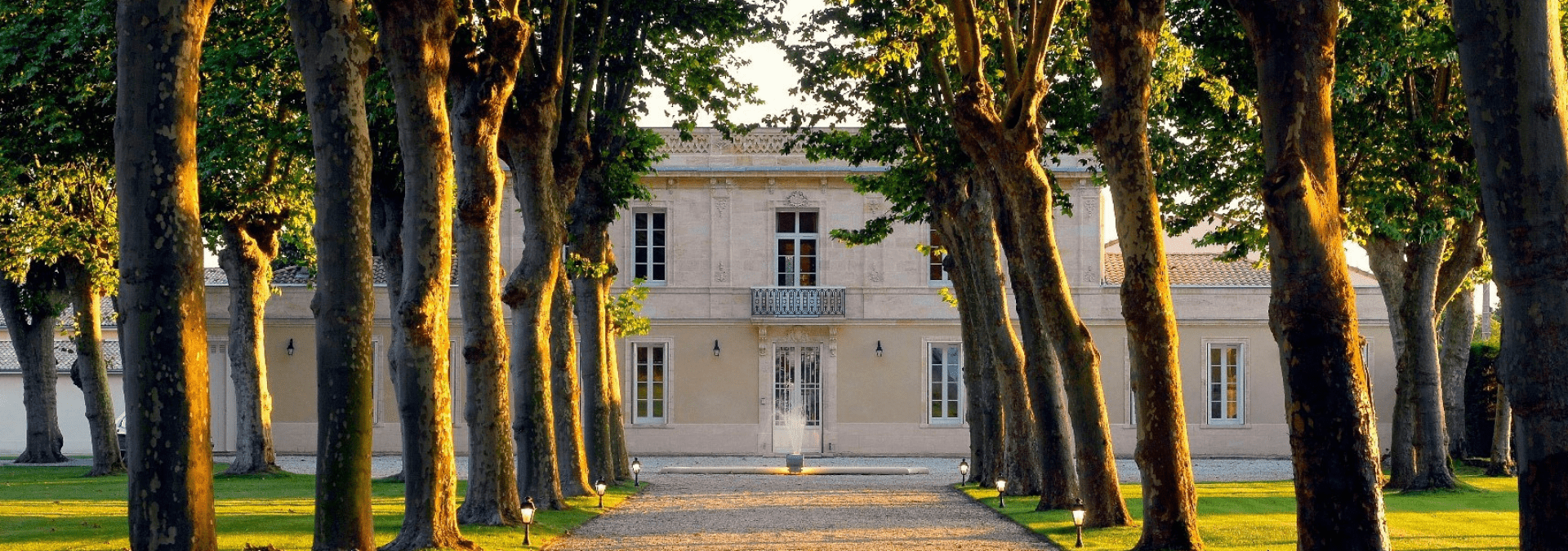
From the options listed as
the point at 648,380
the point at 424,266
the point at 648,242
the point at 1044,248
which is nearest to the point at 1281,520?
the point at 1044,248

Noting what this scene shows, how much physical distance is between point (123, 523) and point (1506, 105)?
12.1 metres

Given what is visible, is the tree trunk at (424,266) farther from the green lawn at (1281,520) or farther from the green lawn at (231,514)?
the green lawn at (1281,520)

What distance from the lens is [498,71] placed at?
1208 centimetres

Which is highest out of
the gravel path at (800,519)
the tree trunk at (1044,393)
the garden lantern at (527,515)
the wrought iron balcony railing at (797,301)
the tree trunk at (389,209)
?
the tree trunk at (389,209)

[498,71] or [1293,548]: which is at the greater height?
[498,71]

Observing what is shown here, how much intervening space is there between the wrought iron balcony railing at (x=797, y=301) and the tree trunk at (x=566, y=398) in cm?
1528

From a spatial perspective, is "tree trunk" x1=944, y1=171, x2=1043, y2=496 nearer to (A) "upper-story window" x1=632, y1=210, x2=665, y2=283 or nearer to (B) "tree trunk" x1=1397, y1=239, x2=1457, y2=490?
(B) "tree trunk" x1=1397, y1=239, x2=1457, y2=490

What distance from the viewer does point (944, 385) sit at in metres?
33.3

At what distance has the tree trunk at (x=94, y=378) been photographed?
23688 millimetres

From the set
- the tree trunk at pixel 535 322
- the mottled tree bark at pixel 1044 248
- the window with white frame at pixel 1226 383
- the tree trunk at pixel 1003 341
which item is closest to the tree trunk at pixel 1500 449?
the tree trunk at pixel 1003 341

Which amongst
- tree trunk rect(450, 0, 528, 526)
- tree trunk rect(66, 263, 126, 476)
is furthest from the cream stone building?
tree trunk rect(450, 0, 528, 526)

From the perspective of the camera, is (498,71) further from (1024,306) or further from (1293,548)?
(1293,548)

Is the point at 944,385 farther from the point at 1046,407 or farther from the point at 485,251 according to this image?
the point at 485,251


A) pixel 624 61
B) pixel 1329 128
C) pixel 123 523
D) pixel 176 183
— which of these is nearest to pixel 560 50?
pixel 624 61
